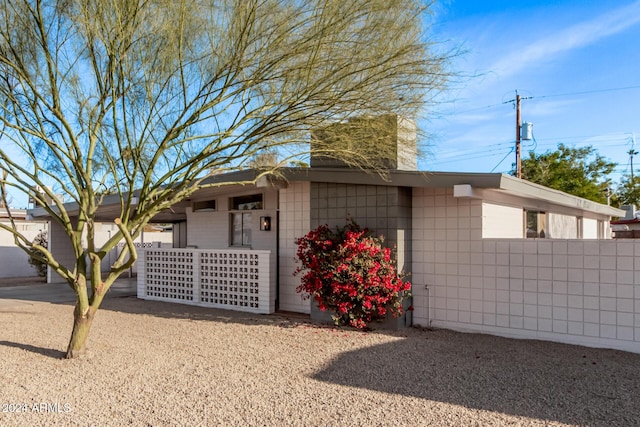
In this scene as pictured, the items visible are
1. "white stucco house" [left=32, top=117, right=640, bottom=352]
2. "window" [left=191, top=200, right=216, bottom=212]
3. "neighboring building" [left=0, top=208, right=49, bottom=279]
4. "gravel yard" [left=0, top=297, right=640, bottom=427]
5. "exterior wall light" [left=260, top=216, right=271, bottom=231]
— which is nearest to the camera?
"gravel yard" [left=0, top=297, right=640, bottom=427]

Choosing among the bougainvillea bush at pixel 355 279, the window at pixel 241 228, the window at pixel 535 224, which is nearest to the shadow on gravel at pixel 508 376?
the bougainvillea bush at pixel 355 279

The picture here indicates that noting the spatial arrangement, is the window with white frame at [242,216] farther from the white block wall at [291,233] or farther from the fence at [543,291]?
the fence at [543,291]

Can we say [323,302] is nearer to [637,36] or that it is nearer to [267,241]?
[267,241]

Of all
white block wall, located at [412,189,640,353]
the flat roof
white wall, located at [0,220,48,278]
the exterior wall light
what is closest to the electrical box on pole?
the flat roof

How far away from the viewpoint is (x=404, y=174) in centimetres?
793

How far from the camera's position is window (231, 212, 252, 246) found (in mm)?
11875

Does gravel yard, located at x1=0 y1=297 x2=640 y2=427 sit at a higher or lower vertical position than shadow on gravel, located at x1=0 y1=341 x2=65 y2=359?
higher

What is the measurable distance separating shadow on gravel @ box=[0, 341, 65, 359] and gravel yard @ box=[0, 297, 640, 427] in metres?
0.03

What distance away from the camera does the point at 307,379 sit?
535cm

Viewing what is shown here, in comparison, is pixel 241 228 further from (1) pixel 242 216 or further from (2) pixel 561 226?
(2) pixel 561 226

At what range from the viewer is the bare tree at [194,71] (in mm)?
5719

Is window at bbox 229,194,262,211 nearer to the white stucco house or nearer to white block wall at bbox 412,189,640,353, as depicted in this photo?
the white stucco house

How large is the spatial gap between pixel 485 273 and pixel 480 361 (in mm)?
2039

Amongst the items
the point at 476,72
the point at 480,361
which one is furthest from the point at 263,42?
the point at 480,361
